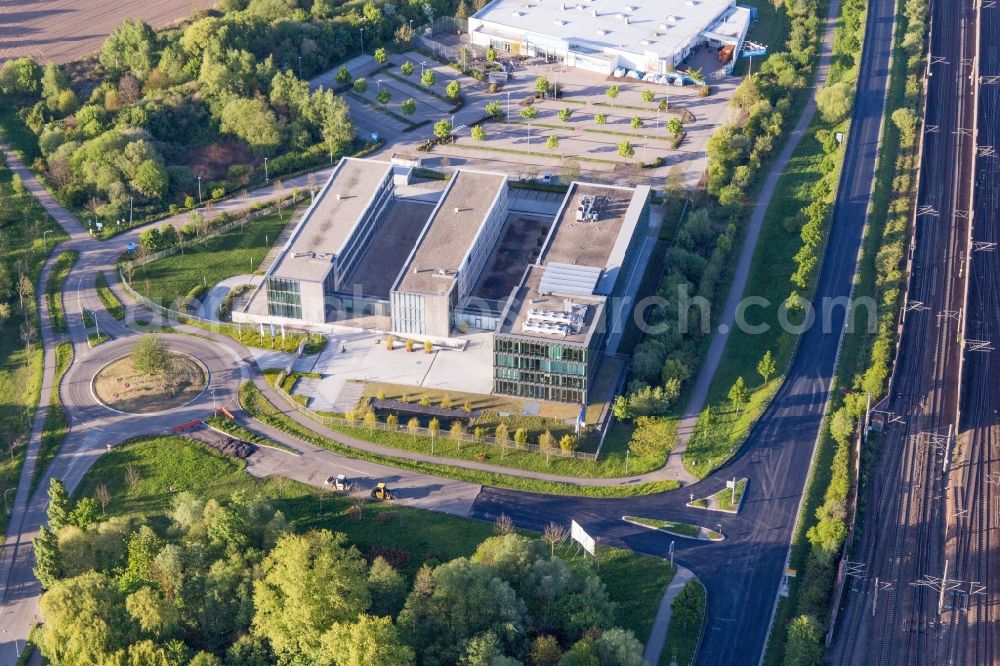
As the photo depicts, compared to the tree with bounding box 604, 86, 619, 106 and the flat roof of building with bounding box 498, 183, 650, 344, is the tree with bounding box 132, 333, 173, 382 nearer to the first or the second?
the flat roof of building with bounding box 498, 183, 650, 344

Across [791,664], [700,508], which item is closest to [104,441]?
[700,508]

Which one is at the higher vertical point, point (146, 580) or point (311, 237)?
point (311, 237)

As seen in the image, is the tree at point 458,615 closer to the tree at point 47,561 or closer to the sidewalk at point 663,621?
the sidewalk at point 663,621

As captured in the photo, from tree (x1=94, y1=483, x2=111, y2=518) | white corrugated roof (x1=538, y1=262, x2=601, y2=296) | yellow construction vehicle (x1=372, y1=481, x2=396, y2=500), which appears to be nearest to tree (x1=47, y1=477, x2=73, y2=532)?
tree (x1=94, y1=483, x2=111, y2=518)

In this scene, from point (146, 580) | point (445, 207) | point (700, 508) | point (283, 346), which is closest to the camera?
point (146, 580)

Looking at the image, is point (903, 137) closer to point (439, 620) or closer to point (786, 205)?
point (786, 205)

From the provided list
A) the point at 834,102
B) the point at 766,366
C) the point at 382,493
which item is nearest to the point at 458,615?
the point at 382,493
